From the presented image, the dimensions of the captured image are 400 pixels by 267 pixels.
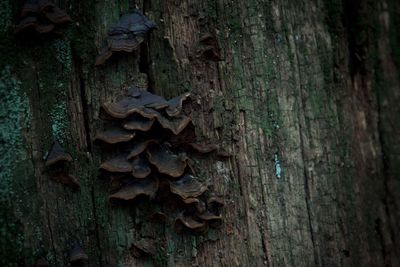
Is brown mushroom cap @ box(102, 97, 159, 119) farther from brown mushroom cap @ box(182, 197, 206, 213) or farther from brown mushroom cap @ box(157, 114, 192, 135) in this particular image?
brown mushroom cap @ box(182, 197, 206, 213)

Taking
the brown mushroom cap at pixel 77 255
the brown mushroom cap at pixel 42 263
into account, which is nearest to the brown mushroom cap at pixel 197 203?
the brown mushroom cap at pixel 77 255

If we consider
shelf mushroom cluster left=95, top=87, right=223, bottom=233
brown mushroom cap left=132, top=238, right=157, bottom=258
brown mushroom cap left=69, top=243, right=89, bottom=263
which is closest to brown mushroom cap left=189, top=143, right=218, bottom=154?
shelf mushroom cluster left=95, top=87, right=223, bottom=233

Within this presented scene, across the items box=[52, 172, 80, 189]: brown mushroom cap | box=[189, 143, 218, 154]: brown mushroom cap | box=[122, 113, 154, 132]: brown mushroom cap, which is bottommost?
box=[52, 172, 80, 189]: brown mushroom cap

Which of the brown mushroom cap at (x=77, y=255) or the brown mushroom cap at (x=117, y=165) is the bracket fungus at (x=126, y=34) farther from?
the brown mushroom cap at (x=77, y=255)

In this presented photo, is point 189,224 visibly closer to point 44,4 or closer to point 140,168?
point 140,168

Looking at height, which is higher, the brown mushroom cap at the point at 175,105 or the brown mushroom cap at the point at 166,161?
the brown mushroom cap at the point at 175,105

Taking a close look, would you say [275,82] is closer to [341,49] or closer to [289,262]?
[341,49]

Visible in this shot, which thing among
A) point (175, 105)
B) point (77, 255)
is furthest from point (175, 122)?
point (77, 255)
